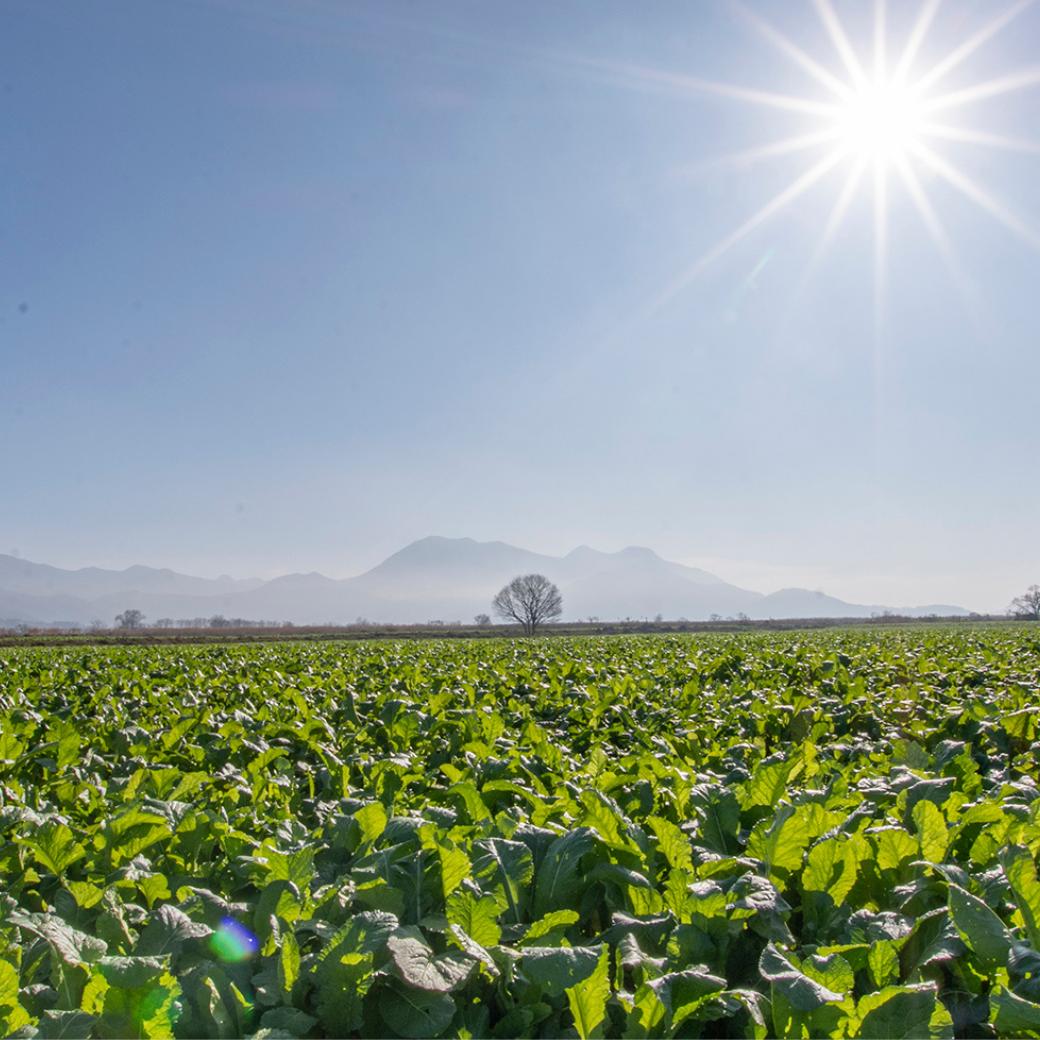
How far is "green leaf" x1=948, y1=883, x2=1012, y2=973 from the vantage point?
1652 millimetres

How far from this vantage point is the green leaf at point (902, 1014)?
54.7 inches

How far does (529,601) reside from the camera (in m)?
113

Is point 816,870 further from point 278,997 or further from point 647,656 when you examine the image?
point 647,656

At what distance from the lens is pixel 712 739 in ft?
17.1

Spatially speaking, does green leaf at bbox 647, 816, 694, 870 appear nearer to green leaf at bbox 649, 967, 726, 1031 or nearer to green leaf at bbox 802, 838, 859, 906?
green leaf at bbox 802, 838, 859, 906

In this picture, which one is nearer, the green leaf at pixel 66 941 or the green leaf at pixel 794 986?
the green leaf at pixel 794 986

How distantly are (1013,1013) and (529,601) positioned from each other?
368 ft

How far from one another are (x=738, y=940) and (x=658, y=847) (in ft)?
1.53

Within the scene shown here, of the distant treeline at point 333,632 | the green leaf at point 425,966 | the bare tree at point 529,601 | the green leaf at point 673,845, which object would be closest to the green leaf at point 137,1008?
the green leaf at point 425,966

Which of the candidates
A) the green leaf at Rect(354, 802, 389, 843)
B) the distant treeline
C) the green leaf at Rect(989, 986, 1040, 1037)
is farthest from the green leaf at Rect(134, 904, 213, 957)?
the distant treeline

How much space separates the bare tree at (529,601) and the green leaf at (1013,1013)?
11067 cm

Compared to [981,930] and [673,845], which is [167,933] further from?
[981,930]

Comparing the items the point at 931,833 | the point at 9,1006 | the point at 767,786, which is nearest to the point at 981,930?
the point at 931,833

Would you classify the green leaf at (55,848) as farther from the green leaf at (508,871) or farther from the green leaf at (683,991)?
the green leaf at (683,991)
